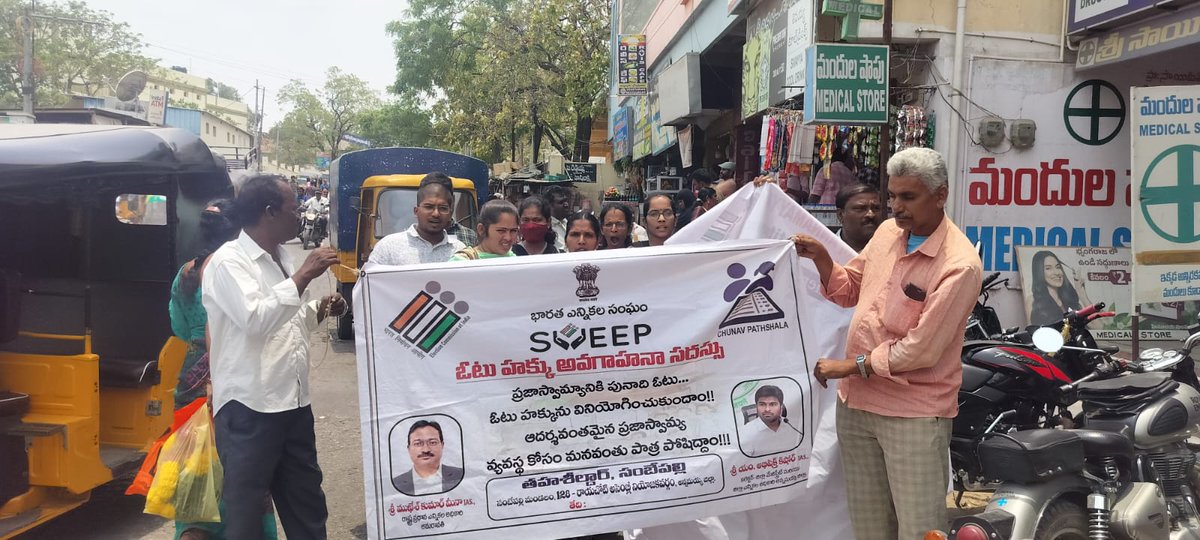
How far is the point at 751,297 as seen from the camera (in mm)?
3146

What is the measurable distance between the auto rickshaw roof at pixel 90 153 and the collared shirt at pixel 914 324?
12.5 feet

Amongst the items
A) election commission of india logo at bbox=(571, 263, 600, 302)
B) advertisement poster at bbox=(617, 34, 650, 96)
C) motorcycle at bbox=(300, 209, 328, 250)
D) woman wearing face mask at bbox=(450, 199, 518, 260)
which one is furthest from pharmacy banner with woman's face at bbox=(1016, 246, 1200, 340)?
motorcycle at bbox=(300, 209, 328, 250)

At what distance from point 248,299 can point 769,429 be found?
2025 mm

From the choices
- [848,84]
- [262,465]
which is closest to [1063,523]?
[262,465]

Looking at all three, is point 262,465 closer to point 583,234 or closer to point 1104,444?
point 583,234

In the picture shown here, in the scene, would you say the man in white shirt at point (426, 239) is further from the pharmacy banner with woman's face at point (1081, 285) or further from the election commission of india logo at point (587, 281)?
the pharmacy banner with woman's face at point (1081, 285)

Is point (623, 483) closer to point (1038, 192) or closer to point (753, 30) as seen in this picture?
point (1038, 192)

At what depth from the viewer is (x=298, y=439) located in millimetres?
3340

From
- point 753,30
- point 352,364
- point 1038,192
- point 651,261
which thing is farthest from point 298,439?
point 753,30

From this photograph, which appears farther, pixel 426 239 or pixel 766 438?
pixel 426 239

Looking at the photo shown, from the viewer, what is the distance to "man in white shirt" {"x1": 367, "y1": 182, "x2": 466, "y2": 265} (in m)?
4.40

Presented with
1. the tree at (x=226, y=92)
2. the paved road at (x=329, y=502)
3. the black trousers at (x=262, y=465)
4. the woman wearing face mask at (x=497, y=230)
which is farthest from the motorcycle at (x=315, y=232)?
the tree at (x=226, y=92)

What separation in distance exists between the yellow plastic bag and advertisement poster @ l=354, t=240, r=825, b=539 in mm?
1002

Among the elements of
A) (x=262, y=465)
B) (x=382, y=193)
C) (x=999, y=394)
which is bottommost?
(x=262, y=465)
